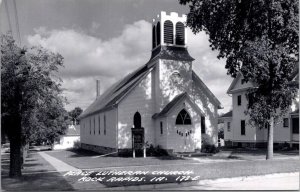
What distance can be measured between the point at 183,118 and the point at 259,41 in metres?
9.27

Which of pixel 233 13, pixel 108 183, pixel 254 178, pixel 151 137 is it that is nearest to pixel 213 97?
pixel 151 137

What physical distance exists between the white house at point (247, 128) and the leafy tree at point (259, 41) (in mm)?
10984

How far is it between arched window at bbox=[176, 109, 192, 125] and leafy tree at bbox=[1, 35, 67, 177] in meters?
12.6

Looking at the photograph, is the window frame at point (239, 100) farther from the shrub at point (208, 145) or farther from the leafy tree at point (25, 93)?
the leafy tree at point (25, 93)

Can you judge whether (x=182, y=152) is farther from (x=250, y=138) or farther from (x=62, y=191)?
(x=62, y=191)

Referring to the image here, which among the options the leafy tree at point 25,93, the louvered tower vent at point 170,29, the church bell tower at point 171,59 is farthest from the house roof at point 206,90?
the leafy tree at point 25,93

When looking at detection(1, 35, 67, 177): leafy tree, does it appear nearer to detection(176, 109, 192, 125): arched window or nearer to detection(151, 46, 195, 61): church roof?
detection(176, 109, 192, 125): arched window

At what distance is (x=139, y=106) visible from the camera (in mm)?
27391

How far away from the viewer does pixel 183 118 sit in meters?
26.4

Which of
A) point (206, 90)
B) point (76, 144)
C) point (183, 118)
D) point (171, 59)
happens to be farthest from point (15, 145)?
point (76, 144)

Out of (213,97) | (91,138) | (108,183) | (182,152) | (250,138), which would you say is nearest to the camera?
(108,183)

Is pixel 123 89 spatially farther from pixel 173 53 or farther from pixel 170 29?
pixel 170 29

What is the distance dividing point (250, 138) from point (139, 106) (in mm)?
14083

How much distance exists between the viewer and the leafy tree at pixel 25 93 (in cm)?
1405
